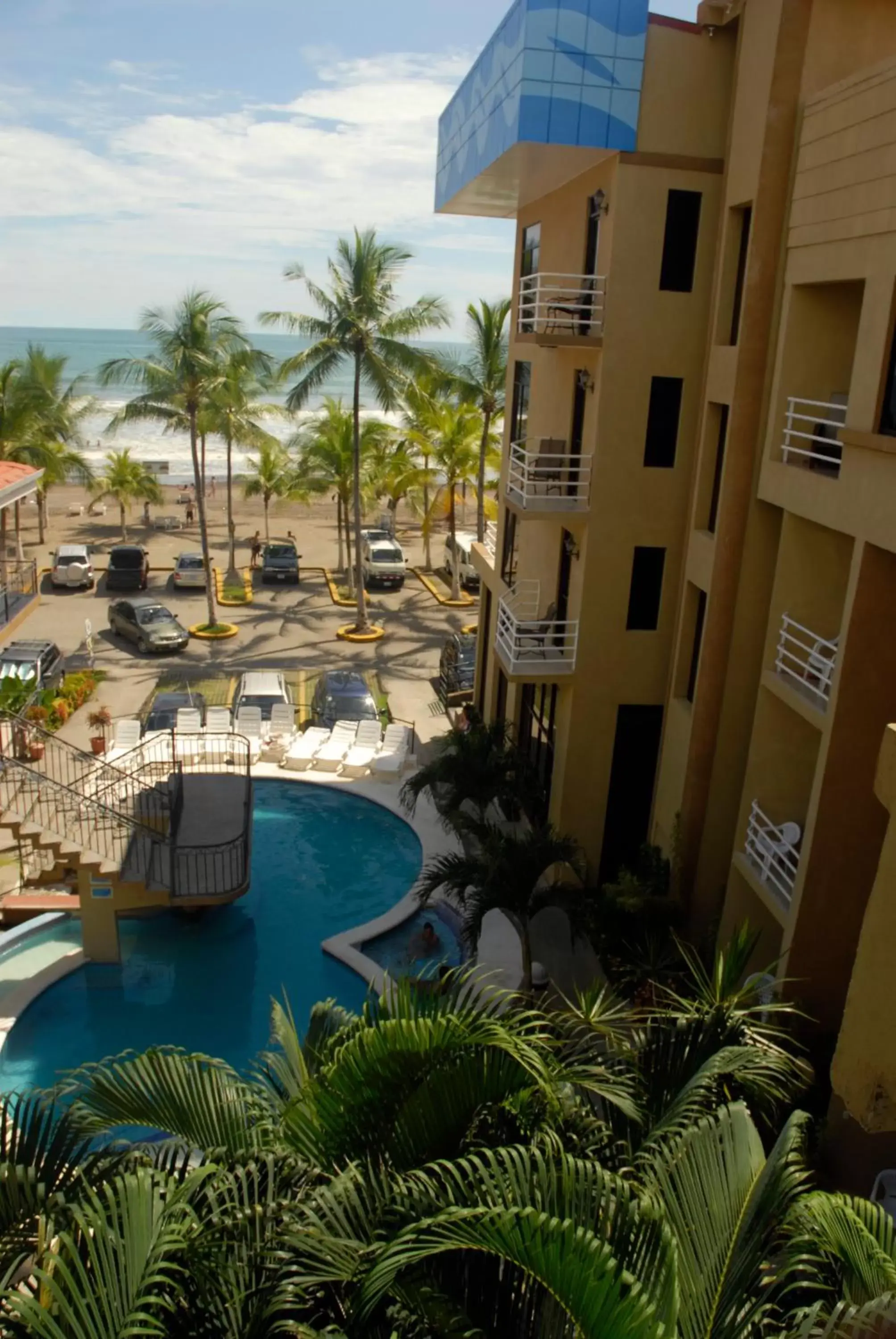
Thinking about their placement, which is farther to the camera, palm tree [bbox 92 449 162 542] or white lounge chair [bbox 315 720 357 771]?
palm tree [bbox 92 449 162 542]

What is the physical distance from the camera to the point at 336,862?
19.9 m

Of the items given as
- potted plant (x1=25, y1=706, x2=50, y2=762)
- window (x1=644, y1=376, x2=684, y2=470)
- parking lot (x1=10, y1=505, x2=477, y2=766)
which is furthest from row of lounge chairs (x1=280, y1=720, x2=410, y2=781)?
window (x1=644, y1=376, x2=684, y2=470)

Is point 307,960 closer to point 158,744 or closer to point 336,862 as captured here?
point 336,862

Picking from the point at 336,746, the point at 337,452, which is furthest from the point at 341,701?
the point at 337,452

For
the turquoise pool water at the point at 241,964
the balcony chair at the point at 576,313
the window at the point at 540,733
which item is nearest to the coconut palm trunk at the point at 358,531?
the window at the point at 540,733

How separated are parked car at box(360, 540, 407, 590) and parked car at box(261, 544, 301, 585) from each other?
2945 mm

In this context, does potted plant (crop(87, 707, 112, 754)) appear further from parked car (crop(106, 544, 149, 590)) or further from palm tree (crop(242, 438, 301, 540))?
palm tree (crop(242, 438, 301, 540))

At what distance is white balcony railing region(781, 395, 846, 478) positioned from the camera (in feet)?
41.0

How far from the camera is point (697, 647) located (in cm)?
1609

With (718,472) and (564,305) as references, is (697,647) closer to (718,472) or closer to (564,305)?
(718,472)

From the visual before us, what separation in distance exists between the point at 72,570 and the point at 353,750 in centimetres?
2080

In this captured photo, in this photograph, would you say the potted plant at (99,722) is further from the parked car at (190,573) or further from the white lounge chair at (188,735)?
the parked car at (190,573)

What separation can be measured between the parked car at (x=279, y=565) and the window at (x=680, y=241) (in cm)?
2895

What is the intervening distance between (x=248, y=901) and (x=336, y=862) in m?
2.19
